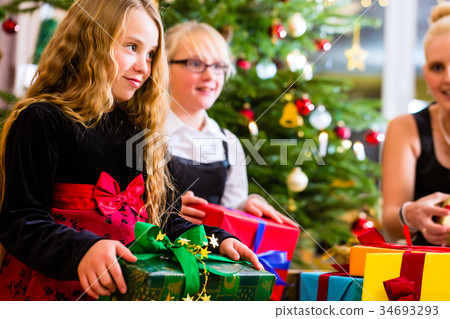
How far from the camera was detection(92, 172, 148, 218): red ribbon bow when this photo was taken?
0.84 metres

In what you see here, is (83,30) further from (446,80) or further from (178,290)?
(446,80)

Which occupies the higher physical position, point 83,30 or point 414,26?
point 414,26

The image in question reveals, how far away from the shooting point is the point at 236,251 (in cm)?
84

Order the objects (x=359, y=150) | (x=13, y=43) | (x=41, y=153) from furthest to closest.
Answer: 1. (x=13, y=43)
2. (x=359, y=150)
3. (x=41, y=153)

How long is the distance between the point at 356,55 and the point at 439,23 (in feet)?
6.00

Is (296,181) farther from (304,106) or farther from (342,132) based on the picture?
(342,132)

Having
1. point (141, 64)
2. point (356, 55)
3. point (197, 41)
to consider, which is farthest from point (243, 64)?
point (356, 55)

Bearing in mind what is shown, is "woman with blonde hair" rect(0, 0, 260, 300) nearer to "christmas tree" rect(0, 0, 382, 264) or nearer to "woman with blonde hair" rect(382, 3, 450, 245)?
"woman with blonde hair" rect(382, 3, 450, 245)

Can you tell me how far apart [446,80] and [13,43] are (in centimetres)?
205

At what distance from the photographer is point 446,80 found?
124 cm

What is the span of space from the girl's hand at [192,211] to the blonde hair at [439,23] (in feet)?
2.30

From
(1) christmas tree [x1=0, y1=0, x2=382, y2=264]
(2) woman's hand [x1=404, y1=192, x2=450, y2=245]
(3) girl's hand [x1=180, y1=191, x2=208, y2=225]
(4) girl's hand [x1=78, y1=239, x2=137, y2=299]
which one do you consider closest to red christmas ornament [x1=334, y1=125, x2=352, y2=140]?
(1) christmas tree [x1=0, y1=0, x2=382, y2=264]

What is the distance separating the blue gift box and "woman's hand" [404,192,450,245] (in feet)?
1.13
